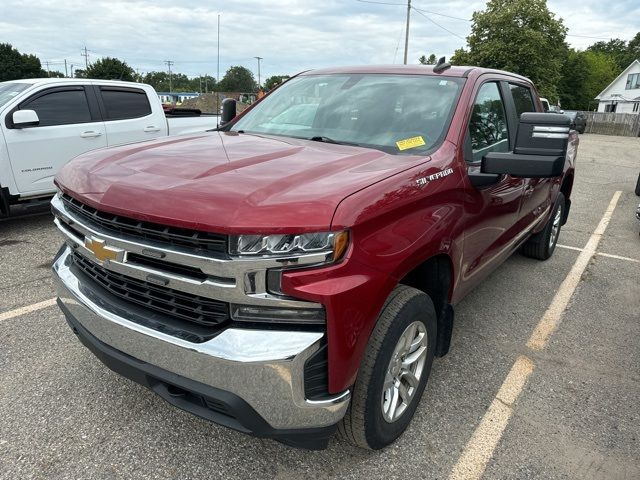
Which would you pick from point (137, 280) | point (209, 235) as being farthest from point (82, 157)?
point (209, 235)

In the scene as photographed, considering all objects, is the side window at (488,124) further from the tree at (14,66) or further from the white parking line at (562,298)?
the tree at (14,66)

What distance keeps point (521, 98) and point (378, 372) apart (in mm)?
3032

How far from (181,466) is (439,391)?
152 centimetres

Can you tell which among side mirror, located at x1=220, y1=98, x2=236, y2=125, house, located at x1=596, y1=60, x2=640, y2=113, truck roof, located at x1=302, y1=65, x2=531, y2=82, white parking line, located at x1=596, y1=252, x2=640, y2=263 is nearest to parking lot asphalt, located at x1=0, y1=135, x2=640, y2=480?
white parking line, located at x1=596, y1=252, x2=640, y2=263

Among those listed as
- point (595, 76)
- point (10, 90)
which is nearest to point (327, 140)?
point (10, 90)

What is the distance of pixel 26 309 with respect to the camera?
3.79 m

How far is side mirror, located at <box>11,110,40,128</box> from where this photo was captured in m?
5.65

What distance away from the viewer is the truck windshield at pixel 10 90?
6.00 meters

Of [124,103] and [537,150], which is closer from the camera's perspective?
[537,150]

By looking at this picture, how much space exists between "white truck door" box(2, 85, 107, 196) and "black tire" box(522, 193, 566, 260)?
5602mm

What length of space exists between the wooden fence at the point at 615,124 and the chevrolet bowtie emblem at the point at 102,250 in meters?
43.8

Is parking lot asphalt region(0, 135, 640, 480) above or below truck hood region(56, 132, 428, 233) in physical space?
below

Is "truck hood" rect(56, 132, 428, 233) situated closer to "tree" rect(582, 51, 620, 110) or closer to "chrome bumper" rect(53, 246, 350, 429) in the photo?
"chrome bumper" rect(53, 246, 350, 429)

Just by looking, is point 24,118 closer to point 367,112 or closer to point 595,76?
point 367,112
